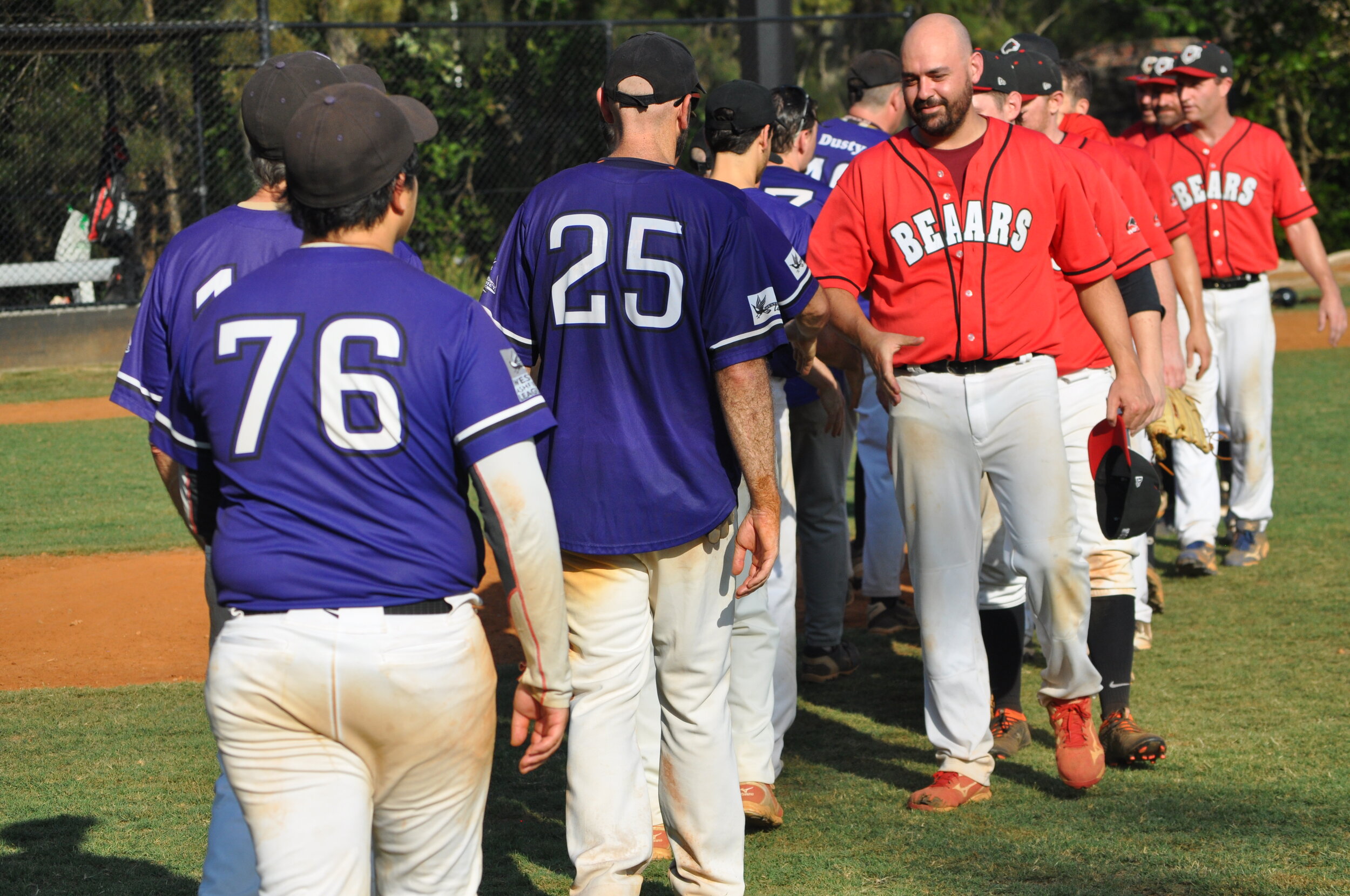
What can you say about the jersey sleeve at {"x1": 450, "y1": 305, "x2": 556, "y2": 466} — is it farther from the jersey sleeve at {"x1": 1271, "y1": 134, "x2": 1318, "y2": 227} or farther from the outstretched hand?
the jersey sleeve at {"x1": 1271, "y1": 134, "x2": 1318, "y2": 227}

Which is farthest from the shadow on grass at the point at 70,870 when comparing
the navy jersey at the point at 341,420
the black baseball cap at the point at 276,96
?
the black baseball cap at the point at 276,96

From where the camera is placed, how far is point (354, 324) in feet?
7.14

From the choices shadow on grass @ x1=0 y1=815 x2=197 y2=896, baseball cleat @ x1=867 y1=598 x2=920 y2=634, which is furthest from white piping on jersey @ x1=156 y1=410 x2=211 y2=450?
baseball cleat @ x1=867 y1=598 x2=920 y2=634

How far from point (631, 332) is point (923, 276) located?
4.25ft

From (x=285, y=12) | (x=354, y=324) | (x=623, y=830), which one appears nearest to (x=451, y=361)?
(x=354, y=324)

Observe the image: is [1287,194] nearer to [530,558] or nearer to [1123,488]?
[1123,488]

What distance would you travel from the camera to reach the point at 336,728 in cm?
217

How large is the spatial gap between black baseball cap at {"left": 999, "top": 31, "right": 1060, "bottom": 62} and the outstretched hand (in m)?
3.93

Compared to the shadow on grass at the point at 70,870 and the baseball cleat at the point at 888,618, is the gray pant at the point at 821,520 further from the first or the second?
the shadow on grass at the point at 70,870

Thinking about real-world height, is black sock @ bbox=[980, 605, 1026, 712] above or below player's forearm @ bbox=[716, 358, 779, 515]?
below

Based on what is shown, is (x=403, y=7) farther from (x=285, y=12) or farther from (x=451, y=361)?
(x=451, y=361)

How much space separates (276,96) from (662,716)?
5.80 feet

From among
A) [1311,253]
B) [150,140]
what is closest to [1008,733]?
[1311,253]

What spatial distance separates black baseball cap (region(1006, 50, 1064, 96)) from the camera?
5098mm
